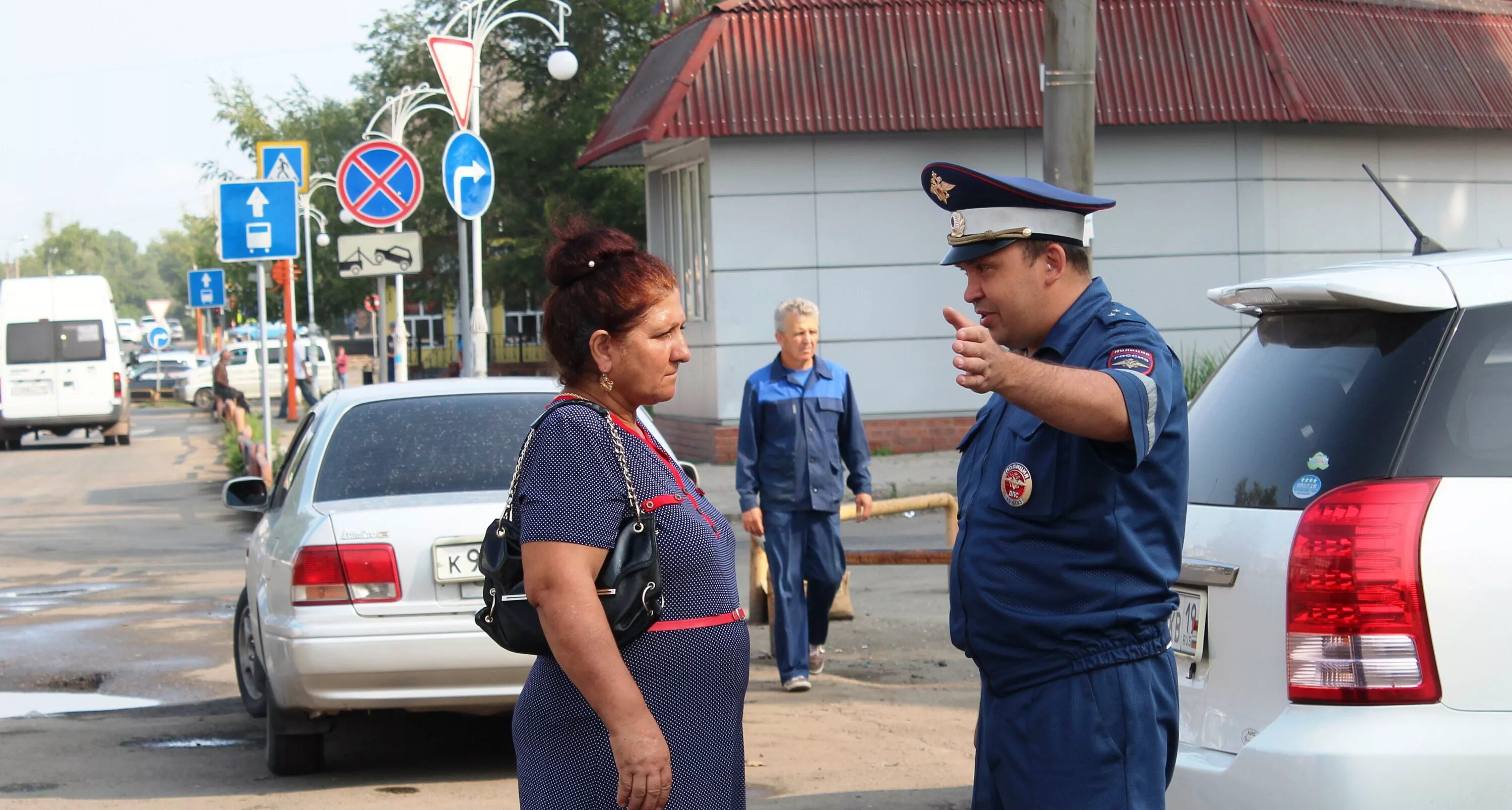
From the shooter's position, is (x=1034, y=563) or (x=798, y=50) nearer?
(x=1034, y=563)

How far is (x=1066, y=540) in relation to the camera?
288cm

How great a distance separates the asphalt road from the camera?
19.6 feet

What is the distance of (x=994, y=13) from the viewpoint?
55.7 feet

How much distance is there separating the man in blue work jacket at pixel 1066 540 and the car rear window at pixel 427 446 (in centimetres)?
351

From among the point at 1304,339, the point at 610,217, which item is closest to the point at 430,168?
the point at 610,217

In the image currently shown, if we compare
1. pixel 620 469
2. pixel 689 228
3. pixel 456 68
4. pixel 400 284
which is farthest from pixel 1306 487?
pixel 689 228

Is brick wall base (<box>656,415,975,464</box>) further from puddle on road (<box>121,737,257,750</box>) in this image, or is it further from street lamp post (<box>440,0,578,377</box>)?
puddle on road (<box>121,737,257,750</box>)

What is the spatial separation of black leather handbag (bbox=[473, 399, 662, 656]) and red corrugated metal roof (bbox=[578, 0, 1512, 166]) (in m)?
13.8

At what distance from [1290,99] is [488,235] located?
2672cm

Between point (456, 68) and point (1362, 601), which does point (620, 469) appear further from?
point (456, 68)

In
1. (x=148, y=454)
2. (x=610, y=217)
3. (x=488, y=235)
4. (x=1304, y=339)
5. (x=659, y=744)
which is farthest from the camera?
(x=488, y=235)

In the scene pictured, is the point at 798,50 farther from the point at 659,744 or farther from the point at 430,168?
the point at 430,168

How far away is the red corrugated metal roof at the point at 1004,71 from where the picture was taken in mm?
16688

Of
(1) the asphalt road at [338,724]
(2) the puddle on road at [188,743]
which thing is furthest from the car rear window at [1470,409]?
(2) the puddle on road at [188,743]
